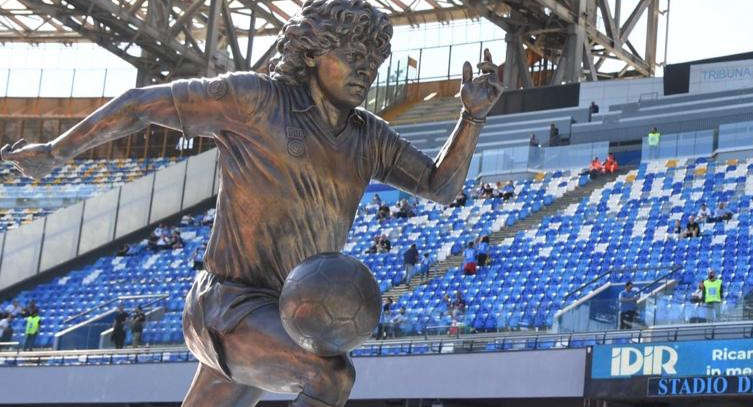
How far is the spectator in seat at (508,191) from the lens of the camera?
30406 mm

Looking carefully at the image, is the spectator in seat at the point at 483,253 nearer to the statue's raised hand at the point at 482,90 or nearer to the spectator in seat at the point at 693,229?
the spectator in seat at the point at 693,229

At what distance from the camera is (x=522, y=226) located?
1119 inches

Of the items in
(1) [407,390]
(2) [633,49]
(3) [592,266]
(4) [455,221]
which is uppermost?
(2) [633,49]

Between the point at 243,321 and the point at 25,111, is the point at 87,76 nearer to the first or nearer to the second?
the point at 25,111

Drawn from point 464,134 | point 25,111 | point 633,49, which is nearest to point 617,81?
point 633,49

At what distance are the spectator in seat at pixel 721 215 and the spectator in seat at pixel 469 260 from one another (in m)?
4.25

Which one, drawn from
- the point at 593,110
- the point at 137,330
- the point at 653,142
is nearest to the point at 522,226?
the point at 653,142

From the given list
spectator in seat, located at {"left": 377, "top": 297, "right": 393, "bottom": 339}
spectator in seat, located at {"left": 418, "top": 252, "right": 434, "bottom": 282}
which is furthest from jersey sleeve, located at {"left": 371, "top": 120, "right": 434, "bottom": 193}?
spectator in seat, located at {"left": 418, "top": 252, "right": 434, "bottom": 282}

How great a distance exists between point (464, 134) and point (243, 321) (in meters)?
1.00

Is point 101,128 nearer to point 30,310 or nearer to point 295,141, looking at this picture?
point 295,141

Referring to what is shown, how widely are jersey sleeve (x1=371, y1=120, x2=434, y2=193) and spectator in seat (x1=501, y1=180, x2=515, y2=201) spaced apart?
25498 millimetres

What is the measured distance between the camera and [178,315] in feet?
80.2

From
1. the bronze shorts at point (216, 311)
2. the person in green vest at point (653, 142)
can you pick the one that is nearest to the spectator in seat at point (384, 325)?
the person in green vest at point (653, 142)

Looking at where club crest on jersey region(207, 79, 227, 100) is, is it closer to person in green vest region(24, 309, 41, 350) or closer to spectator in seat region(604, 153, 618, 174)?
person in green vest region(24, 309, 41, 350)
